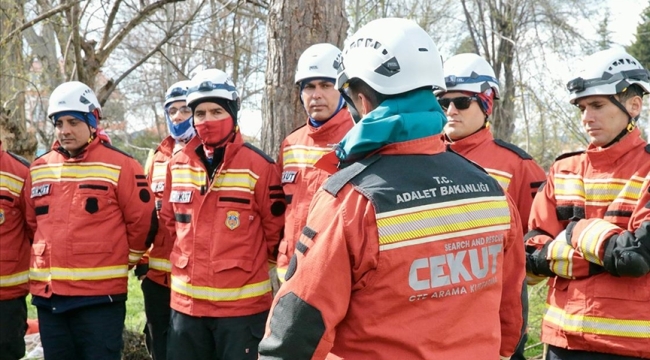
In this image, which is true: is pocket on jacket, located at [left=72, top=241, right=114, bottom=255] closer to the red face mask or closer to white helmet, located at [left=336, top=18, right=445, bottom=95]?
the red face mask

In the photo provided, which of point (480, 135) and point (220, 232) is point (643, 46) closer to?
point (480, 135)

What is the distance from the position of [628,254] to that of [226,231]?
243cm

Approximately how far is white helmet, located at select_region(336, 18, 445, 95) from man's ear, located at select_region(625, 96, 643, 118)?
1.71 metres

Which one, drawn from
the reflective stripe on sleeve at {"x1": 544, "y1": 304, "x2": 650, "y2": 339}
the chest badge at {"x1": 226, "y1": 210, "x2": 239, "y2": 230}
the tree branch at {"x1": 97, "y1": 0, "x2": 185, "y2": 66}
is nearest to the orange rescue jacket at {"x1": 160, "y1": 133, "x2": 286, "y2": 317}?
the chest badge at {"x1": 226, "y1": 210, "x2": 239, "y2": 230}

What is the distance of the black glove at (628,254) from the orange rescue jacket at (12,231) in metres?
4.46

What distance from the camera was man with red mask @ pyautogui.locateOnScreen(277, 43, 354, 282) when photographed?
460 cm

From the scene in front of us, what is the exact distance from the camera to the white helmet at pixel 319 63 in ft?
15.9

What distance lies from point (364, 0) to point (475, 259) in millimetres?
13026

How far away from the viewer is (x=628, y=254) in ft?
11.1

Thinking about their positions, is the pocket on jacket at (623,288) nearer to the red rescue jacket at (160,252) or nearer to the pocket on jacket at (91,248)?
the red rescue jacket at (160,252)

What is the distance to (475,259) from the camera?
245 cm

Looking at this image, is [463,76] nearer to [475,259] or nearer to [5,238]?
[475,259]

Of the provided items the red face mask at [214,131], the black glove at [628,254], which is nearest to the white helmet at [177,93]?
the red face mask at [214,131]

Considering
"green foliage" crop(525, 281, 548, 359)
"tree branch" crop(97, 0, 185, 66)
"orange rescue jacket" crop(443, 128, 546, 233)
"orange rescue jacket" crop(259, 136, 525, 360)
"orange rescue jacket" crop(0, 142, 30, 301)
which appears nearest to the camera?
"orange rescue jacket" crop(259, 136, 525, 360)
